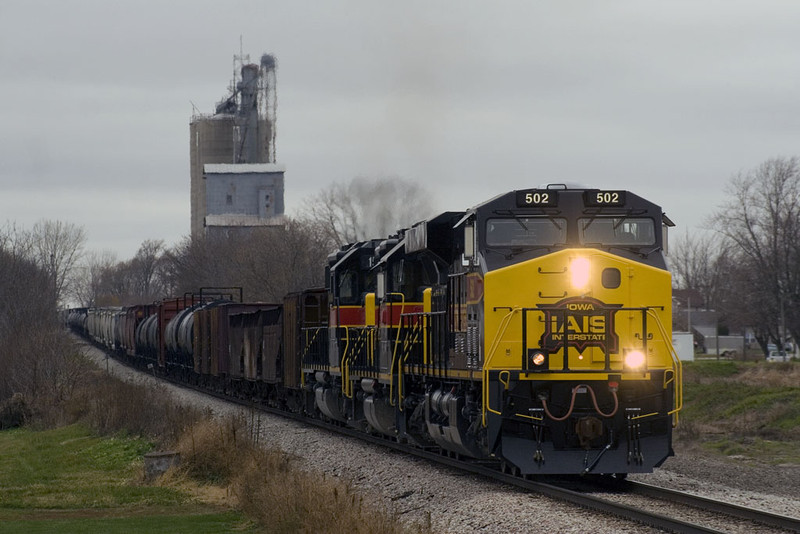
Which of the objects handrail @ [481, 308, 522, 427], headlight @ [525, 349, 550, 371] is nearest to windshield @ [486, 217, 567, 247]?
handrail @ [481, 308, 522, 427]

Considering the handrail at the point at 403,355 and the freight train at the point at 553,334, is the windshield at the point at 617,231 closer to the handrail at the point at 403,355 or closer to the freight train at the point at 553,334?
the freight train at the point at 553,334

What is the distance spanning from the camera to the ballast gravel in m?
12.1

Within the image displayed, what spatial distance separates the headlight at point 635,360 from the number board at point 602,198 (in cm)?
205

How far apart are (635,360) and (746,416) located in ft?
59.4

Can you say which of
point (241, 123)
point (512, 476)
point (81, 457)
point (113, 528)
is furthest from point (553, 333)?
point (241, 123)

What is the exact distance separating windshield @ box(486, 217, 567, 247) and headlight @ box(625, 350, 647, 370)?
68.9 inches

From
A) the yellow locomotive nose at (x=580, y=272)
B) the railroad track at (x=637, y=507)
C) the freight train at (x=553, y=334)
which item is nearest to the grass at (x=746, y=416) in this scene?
the railroad track at (x=637, y=507)

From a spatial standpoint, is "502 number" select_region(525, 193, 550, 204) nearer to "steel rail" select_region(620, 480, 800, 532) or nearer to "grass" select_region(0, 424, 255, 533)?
"steel rail" select_region(620, 480, 800, 532)

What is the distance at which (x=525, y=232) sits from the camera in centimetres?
1527

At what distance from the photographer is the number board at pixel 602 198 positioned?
600 inches

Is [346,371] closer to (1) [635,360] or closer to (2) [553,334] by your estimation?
(2) [553,334]

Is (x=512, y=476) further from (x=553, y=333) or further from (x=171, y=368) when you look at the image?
(x=171, y=368)

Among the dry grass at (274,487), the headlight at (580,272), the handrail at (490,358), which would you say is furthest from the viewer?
the headlight at (580,272)

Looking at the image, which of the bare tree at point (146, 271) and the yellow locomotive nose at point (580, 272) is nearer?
the yellow locomotive nose at point (580, 272)
